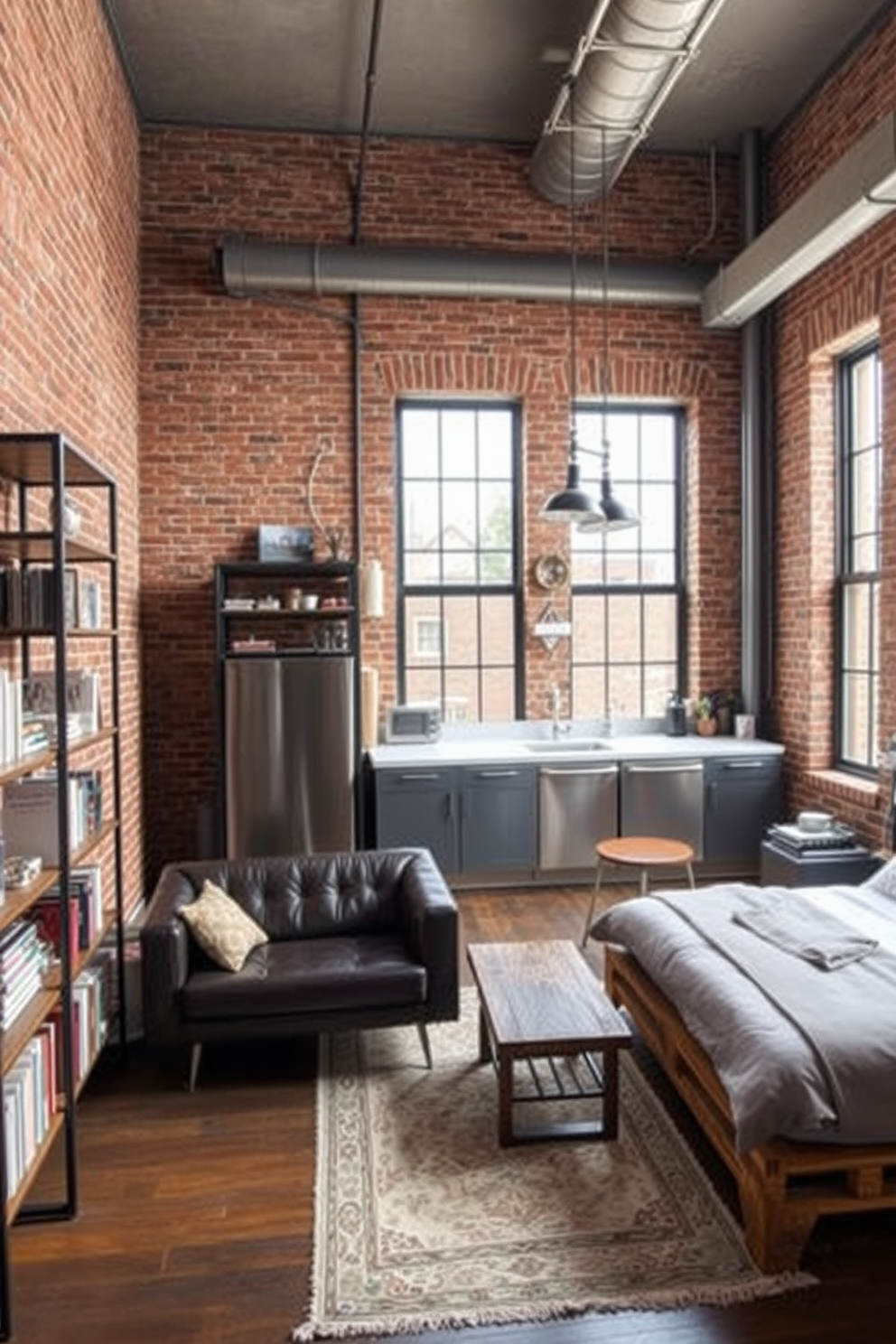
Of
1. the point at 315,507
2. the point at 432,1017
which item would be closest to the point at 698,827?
the point at 432,1017

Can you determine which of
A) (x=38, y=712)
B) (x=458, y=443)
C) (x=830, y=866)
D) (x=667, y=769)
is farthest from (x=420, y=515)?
(x=38, y=712)

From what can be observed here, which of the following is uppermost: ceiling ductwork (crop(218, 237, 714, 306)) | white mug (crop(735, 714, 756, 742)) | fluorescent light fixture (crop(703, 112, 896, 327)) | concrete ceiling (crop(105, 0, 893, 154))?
concrete ceiling (crop(105, 0, 893, 154))

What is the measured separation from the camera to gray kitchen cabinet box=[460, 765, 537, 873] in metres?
5.31

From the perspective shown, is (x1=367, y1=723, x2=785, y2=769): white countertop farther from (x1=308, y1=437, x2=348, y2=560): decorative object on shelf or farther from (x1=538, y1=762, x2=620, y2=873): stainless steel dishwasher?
(x1=308, y1=437, x2=348, y2=560): decorative object on shelf

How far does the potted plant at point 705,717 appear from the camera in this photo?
6070mm

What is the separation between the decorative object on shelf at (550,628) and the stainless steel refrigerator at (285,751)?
1472mm

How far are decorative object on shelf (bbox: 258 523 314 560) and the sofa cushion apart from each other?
2878 mm

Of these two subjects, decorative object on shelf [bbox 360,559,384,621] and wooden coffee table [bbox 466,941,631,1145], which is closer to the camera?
wooden coffee table [bbox 466,941,631,1145]

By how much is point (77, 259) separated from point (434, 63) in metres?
2.48

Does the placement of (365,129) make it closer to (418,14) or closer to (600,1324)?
(418,14)

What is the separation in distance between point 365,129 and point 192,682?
138 inches

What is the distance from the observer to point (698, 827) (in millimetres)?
5504

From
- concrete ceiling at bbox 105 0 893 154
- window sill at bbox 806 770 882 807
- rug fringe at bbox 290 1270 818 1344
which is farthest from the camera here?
window sill at bbox 806 770 882 807

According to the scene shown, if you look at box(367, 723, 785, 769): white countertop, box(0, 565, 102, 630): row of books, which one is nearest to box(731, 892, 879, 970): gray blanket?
box(367, 723, 785, 769): white countertop
